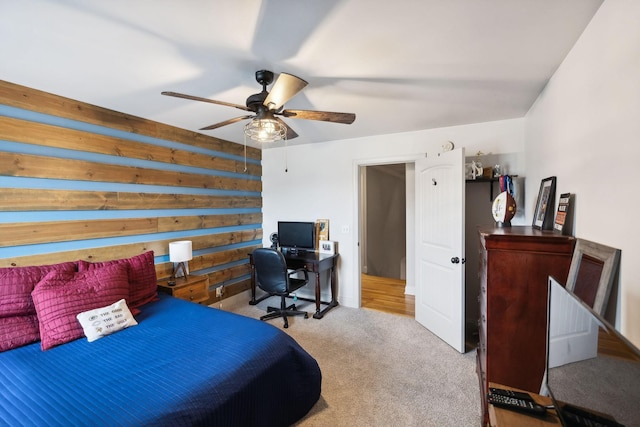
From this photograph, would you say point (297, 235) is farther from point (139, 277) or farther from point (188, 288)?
point (139, 277)

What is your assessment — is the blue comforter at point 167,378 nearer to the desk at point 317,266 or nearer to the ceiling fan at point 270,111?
the ceiling fan at point 270,111

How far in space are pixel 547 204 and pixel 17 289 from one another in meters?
3.65

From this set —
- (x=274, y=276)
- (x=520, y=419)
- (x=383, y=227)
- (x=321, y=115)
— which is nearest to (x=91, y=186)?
(x=274, y=276)

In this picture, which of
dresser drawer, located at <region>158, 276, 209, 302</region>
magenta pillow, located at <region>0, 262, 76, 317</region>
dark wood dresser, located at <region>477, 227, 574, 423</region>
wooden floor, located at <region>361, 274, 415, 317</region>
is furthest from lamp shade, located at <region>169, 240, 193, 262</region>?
dark wood dresser, located at <region>477, 227, 574, 423</region>

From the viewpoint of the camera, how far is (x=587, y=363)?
0.83 metres

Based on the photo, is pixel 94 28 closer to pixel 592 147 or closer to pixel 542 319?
pixel 592 147

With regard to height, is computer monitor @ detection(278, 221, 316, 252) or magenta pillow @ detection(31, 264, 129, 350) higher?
computer monitor @ detection(278, 221, 316, 252)

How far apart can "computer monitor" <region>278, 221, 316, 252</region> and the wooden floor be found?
1.22 m

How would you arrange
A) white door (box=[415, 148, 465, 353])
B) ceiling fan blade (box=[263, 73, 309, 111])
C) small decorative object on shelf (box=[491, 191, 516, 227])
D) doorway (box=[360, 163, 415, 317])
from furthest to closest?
doorway (box=[360, 163, 415, 317]) < white door (box=[415, 148, 465, 353]) < small decorative object on shelf (box=[491, 191, 516, 227]) < ceiling fan blade (box=[263, 73, 309, 111])

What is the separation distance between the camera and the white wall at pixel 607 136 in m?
1.03

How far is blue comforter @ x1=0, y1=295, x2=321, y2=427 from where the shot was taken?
1209mm

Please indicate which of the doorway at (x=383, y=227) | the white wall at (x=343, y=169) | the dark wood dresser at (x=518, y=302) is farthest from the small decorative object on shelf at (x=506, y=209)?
the doorway at (x=383, y=227)

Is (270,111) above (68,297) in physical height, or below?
above

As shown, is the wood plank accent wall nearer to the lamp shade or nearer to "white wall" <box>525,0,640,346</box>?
the lamp shade
